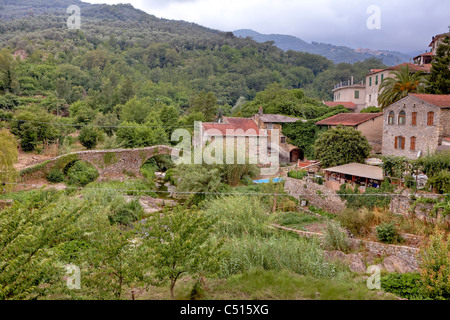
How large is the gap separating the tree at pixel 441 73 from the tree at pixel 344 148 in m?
7.37

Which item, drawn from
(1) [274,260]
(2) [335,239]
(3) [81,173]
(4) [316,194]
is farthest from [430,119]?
(3) [81,173]

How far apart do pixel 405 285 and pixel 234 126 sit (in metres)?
25.2

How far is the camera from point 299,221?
18.1 m

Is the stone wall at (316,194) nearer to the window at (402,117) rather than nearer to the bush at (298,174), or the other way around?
the bush at (298,174)

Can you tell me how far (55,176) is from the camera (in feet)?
81.6

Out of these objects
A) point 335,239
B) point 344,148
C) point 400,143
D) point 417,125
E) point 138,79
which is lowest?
point 335,239

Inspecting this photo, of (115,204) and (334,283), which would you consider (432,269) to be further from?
(115,204)

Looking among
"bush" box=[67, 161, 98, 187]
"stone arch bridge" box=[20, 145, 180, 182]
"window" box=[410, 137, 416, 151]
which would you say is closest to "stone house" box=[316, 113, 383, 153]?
"window" box=[410, 137, 416, 151]

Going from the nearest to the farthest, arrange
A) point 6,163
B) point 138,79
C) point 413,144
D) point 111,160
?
point 6,163 < point 413,144 < point 111,160 < point 138,79

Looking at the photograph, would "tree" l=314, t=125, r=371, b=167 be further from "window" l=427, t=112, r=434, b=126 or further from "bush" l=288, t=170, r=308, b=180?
"window" l=427, t=112, r=434, b=126

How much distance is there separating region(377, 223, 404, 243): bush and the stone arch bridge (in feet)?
69.7

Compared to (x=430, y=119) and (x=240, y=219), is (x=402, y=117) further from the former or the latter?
(x=240, y=219)

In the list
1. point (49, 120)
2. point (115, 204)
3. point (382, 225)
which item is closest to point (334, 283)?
point (382, 225)
